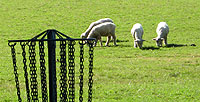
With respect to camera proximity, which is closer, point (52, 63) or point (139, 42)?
point (52, 63)

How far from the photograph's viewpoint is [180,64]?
16344mm

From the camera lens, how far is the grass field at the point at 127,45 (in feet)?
37.1

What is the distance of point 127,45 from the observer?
22.3 meters

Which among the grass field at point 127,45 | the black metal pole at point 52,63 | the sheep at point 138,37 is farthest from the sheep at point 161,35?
the black metal pole at point 52,63

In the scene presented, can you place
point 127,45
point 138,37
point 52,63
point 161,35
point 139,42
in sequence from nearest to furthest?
point 52,63
point 139,42
point 138,37
point 161,35
point 127,45

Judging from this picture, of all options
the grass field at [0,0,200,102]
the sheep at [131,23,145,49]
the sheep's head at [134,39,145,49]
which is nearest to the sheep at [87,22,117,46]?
the grass field at [0,0,200,102]

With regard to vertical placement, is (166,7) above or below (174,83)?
above

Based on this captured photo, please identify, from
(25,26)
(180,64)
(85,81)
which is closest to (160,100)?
(85,81)

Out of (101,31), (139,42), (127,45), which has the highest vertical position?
(101,31)

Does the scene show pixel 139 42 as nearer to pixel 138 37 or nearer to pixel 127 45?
pixel 138 37

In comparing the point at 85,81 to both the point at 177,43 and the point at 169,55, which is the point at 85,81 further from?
the point at 177,43

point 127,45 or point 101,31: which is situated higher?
point 101,31

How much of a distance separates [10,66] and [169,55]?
7.55 metres

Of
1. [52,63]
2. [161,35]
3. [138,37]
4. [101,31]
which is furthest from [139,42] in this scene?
[52,63]
